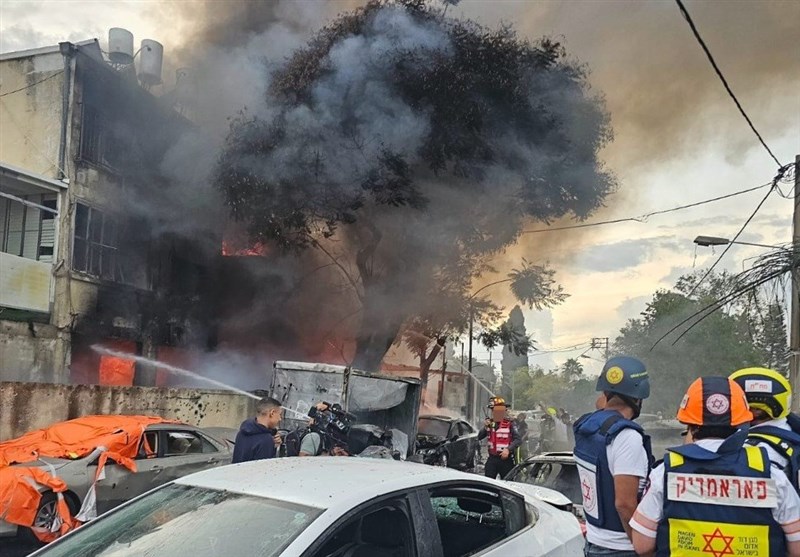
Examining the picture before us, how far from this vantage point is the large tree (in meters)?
18.5

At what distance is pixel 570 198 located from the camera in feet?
65.6

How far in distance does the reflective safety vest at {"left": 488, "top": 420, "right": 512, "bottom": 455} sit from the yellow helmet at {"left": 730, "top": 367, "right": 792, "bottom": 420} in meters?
6.01

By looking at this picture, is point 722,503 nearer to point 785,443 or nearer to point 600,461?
point 785,443

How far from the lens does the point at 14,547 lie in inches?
257

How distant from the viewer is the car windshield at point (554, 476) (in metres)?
6.27

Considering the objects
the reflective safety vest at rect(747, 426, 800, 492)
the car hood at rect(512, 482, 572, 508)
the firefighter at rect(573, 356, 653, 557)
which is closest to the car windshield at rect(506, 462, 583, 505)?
the car hood at rect(512, 482, 572, 508)

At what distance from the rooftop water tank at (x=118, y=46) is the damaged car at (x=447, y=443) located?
40.7ft

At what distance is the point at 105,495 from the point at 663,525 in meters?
6.25

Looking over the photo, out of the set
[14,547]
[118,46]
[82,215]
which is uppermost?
[118,46]

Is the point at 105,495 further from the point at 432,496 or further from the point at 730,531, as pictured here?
the point at 730,531

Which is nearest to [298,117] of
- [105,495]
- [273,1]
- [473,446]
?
[273,1]

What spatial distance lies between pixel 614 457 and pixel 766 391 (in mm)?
724

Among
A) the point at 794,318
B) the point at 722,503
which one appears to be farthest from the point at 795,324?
the point at 722,503

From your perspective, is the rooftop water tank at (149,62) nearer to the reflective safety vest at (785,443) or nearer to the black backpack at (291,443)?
the black backpack at (291,443)
